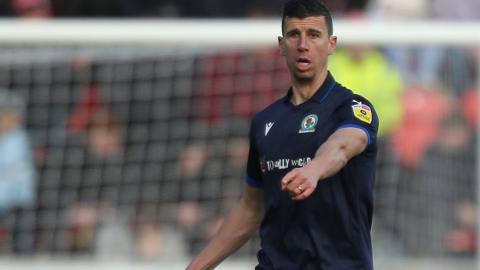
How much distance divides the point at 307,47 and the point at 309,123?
0.29 meters

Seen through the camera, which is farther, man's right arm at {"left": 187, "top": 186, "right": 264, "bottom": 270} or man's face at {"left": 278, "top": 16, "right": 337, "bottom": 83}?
man's right arm at {"left": 187, "top": 186, "right": 264, "bottom": 270}

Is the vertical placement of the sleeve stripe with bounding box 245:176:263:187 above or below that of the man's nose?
below

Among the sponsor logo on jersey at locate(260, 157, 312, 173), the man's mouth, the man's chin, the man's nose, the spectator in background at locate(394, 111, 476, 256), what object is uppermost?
the man's nose

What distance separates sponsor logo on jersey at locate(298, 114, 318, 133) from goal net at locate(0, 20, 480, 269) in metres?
3.76

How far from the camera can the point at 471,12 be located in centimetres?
1039

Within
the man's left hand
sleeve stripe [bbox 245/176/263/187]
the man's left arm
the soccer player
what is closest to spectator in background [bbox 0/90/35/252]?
sleeve stripe [bbox 245/176/263/187]

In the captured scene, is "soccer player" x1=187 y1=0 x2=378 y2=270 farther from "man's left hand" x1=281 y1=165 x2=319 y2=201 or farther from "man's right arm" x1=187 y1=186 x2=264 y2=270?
"man's left hand" x1=281 y1=165 x2=319 y2=201

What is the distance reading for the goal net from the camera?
895cm

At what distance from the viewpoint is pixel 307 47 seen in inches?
200

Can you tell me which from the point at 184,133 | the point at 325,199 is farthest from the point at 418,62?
the point at 325,199

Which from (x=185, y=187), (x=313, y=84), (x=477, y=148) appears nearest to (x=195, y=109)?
(x=185, y=187)

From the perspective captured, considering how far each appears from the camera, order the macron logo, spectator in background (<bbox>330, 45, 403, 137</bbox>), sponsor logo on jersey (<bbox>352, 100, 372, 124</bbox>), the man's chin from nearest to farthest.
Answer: sponsor logo on jersey (<bbox>352, 100, 372, 124</bbox>), the man's chin, the macron logo, spectator in background (<bbox>330, 45, 403, 137</bbox>)

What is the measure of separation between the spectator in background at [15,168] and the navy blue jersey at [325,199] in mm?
4101

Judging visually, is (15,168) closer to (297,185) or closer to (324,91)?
(324,91)
